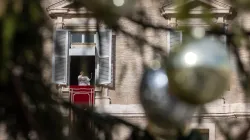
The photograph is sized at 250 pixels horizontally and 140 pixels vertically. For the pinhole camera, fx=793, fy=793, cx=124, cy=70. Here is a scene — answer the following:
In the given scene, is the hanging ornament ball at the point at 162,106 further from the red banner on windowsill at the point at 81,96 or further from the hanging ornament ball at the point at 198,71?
the red banner on windowsill at the point at 81,96

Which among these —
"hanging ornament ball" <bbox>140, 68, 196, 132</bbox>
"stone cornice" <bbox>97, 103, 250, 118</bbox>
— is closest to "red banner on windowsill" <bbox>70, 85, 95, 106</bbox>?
"stone cornice" <bbox>97, 103, 250, 118</bbox>

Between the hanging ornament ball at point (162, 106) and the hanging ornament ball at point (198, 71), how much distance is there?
0.09 feet

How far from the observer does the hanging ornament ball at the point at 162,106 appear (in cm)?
113

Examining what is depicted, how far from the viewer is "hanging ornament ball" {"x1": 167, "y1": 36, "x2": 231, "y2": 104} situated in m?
1.09

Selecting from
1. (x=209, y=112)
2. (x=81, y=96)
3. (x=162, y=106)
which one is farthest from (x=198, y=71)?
(x=81, y=96)

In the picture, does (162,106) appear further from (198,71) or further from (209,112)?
(209,112)

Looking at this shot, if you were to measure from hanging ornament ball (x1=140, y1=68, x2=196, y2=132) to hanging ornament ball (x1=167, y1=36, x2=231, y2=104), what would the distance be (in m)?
0.03

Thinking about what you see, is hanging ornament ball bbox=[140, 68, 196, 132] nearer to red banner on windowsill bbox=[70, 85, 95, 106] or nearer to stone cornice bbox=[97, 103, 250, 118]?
stone cornice bbox=[97, 103, 250, 118]

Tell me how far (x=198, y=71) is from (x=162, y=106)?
0.08 meters

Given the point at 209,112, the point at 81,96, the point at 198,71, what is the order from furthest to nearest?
the point at 81,96 → the point at 209,112 → the point at 198,71

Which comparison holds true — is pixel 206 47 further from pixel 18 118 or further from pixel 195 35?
pixel 18 118

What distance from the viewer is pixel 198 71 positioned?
3.66 ft

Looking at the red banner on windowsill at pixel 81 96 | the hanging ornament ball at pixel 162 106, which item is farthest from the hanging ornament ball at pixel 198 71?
the red banner on windowsill at pixel 81 96

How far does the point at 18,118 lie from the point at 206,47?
0.30 metres
